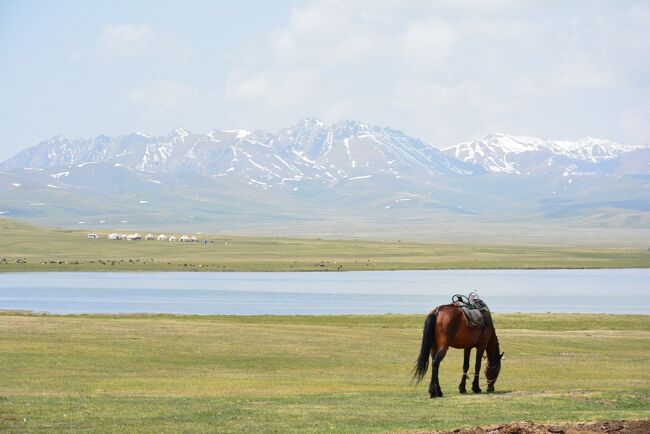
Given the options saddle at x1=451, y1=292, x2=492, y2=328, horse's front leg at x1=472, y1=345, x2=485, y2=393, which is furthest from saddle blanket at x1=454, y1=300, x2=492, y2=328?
horse's front leg at x1=472, y1=345, x2=485, y2=393

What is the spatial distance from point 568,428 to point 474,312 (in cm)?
1021

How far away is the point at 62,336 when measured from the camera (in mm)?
41906

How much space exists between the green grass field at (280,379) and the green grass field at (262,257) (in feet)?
306

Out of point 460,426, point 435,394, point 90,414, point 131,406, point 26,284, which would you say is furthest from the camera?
point 26,284

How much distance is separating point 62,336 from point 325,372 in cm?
1308

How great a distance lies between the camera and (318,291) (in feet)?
332

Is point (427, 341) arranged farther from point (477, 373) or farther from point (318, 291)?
point (318, 291)

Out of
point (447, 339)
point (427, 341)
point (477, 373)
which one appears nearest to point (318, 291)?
point (477, 373)

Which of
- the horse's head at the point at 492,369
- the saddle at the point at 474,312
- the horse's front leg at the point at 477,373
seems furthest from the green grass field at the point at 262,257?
the saddle at the point at 474,312

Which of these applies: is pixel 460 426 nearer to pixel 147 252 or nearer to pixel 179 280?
pixel 179 280

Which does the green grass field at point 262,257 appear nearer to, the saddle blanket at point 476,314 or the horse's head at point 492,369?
the horse's head at point 492,369

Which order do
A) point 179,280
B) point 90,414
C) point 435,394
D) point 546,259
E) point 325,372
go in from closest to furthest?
1. point 90,414
2. point 435,394
3. point 325,372
4. point 179,280
5. point 546,259

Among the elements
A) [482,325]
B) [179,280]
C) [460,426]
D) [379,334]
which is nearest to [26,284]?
[179,280]

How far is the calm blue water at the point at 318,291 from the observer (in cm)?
7994
